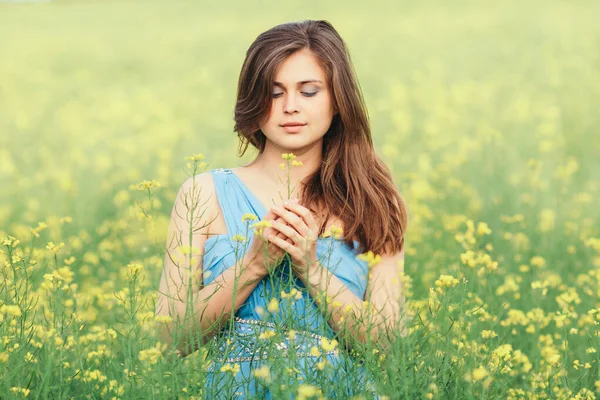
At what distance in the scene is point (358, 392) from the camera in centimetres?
237

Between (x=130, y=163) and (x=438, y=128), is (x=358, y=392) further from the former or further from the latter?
(x=438, y=128)

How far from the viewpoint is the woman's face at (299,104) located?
286 cm

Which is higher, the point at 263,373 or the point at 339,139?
the point at 339,139

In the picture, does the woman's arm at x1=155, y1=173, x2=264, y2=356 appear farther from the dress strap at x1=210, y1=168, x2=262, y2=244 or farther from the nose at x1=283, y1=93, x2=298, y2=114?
the nose at x1=283, y1=93, x2=298, y2=114

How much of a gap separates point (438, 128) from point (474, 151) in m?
1.01

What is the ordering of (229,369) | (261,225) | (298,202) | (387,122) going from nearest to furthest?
(229,369)
(261,225)
(298,202)
(387,122)

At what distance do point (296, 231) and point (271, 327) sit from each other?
1.02ft

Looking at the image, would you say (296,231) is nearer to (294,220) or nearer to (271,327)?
(294,220)

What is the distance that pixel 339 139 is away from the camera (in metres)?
3.08

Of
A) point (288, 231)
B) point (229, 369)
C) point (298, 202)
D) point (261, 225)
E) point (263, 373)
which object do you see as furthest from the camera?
point (298, 202)

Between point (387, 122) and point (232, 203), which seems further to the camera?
point (387, 122)

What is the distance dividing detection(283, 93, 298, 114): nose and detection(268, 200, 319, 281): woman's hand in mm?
394

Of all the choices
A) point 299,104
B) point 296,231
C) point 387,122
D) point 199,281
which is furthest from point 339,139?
point 387,122

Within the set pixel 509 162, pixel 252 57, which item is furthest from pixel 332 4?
pixel 252 57
